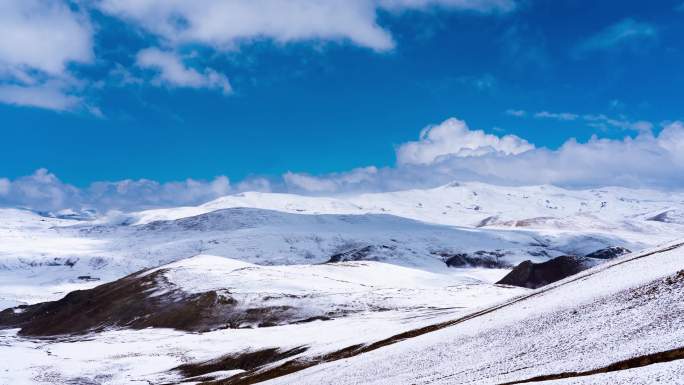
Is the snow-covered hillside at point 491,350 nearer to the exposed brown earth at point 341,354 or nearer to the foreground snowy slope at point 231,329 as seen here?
the exposed brown earth at point 341,354

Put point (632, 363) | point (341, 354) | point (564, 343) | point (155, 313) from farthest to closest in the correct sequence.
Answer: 1. point (155, 313)
2. point (341, 354)
3. point (564, 343)
4. point (632, 363)

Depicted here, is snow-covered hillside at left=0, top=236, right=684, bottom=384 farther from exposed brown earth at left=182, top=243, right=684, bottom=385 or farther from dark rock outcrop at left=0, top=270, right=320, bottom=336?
dark rock outcrop at left=0, top=270, right=320, bottom=336

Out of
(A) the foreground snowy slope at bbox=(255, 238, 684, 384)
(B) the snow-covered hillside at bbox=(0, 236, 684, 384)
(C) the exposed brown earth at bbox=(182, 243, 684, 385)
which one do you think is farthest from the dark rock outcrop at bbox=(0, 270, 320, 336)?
(A) the foreground snowy slope at bbox=(255, 238, 684, 384)

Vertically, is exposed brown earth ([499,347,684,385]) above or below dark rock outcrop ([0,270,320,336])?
below

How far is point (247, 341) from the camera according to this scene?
4016 inches

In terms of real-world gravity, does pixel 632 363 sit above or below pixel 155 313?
below

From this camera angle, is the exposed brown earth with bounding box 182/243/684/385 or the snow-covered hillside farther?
the exposed brown earth with bounding box 182/243/684/385

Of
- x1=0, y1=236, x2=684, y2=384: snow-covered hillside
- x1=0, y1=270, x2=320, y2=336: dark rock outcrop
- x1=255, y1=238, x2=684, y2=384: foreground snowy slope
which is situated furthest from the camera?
x1=0, y1=270, x2=320, y2=336: dark rock outcrop

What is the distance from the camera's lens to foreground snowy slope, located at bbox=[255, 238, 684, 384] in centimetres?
2811

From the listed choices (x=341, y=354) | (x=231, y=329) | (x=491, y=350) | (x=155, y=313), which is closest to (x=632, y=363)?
(x=491, y=350)

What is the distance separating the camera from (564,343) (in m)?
34.8

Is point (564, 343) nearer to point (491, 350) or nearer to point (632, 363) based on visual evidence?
point (491, 350)

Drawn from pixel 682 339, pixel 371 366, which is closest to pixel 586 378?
pixel 682 339

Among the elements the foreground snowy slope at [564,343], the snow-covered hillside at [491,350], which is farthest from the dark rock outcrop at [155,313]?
the foreground snowy slope at [564,343]
